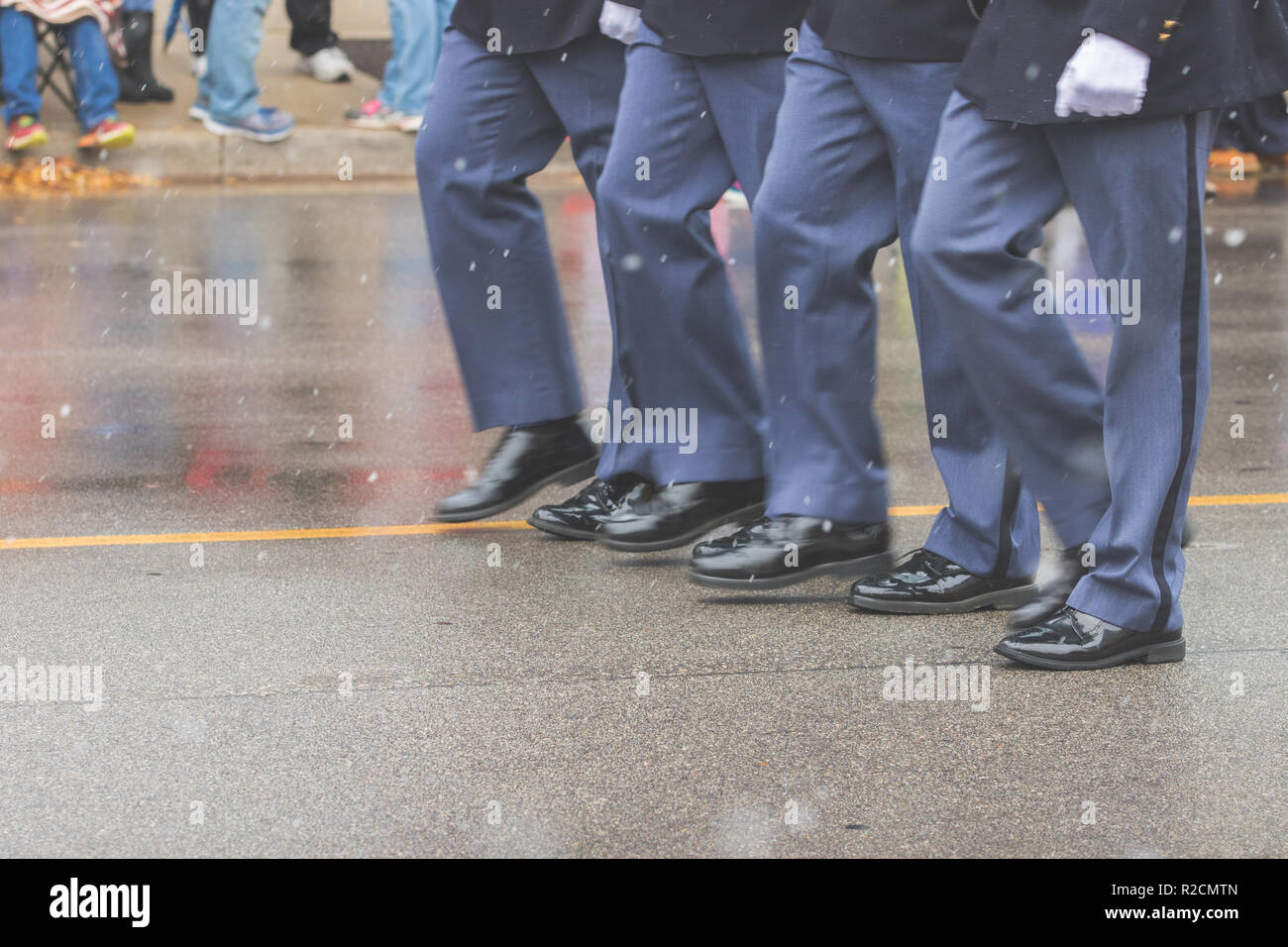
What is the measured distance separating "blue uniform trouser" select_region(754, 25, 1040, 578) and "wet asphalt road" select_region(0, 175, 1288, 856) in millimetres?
218

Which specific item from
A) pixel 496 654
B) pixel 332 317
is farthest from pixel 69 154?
pixel 496 654

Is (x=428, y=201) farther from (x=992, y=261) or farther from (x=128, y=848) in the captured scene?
(x=128, y=848)

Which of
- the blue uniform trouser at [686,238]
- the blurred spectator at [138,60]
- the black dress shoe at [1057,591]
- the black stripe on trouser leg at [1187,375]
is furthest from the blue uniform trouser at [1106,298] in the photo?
the blurred spectator at [138,60]

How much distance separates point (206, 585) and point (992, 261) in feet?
6.14

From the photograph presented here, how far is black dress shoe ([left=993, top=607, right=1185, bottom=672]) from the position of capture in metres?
3.72

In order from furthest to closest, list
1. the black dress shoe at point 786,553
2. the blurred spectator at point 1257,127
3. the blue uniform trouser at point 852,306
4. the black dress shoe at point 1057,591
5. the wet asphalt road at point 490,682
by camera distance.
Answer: the black dress shoe at point 786,553 < the blue uniform trouser at point 852,306 < the black dress shoe at point 1057,591 < the blurred spectator at point 1257,127 < the wet asphalt road at point 490,682

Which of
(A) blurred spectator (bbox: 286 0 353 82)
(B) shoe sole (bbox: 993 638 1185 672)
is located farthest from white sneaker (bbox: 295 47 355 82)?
(B) shoe sole (bbox: 993 638 1185 672)

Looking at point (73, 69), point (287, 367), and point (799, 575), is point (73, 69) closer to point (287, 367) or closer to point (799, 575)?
point (287, 367)

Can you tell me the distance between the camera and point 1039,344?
3758mm

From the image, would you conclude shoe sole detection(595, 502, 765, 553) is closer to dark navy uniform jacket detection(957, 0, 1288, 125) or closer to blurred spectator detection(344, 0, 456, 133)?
dark navy uniform jacket detection(957, 0, 1288, 125)

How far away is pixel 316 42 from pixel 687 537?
10.9m

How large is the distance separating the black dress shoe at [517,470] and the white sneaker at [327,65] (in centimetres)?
1033

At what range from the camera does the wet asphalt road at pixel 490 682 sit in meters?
3.08

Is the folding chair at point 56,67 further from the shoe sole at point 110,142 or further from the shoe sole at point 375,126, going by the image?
the shoe sole at point 375,126
